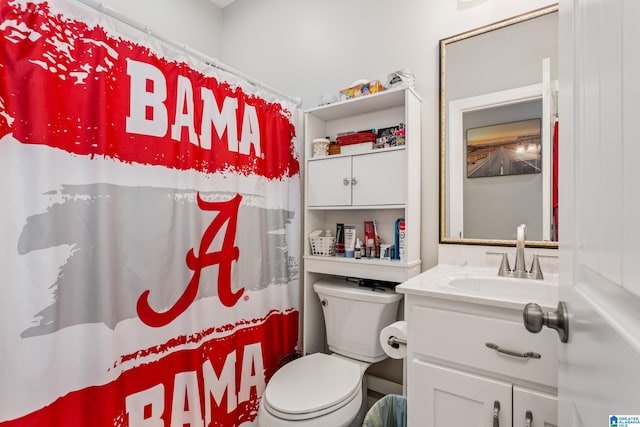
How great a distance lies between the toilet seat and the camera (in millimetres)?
1220

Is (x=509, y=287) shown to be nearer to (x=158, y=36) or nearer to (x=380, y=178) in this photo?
(x=380, y=178)

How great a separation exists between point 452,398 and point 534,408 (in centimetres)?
22

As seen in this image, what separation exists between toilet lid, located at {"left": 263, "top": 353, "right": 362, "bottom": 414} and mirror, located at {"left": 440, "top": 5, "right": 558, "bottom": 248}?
2.63ft

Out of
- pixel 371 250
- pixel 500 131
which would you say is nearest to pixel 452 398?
pixel 371 250

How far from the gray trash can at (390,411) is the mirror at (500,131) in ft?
2.52

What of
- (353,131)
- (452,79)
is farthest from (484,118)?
(353,131)

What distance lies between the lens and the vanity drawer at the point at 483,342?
2.93ft

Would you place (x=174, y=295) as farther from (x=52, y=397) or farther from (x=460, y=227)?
(x=460, y=227)

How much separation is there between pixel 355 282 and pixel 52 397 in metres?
1.32

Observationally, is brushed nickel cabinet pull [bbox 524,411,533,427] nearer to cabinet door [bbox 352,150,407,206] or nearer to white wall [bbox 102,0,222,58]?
cabinet door [bbox 352,150,407,206]

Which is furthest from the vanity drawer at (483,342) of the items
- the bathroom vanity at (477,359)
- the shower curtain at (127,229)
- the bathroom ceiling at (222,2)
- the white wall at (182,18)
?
the bathroom ceiling at (222,2)

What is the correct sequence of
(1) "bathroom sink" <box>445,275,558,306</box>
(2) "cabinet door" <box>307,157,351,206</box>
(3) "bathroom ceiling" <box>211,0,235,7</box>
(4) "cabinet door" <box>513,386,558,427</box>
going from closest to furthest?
1. (4) "cabinet door" <box>513,386,558,427</box>
2. (1) "bathroom sink" <box>445,275,558,306</box>
3. (2) "cabinet door" <box>307,157,351,206</box>
4. (3) "bathroom ceiling" <box>211,0,235,7</box>

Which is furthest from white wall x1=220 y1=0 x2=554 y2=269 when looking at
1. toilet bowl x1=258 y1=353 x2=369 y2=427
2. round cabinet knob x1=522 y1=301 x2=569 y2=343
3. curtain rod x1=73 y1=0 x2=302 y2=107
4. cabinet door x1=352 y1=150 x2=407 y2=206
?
round cabinet knob x1=522 y1=301 x2=569 y2=343

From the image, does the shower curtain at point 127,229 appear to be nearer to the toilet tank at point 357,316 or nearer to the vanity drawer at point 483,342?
the toilet tank at point 357,316
